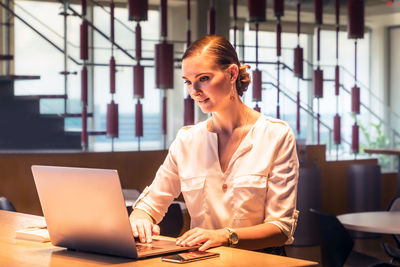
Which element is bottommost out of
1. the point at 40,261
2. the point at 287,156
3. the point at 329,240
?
the point at 329,240

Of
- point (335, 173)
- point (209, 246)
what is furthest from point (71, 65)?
point (209, 246)

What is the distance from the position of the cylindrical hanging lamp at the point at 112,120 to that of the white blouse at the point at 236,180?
244 cm

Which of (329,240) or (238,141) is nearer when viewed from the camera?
(238,141)

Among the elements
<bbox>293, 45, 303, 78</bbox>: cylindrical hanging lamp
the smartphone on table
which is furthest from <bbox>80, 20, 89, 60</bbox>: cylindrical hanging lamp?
the smartphone on table

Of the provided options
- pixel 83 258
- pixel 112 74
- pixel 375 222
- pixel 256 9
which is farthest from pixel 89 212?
pixel 256 9

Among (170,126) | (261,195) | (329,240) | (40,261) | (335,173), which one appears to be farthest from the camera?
(170,126)

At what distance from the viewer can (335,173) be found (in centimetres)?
631

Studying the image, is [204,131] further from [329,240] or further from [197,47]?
[329,240]

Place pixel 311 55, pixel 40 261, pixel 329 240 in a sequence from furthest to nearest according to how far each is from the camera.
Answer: pixel 311 55 → pixel 329 240 → pixel 40 261

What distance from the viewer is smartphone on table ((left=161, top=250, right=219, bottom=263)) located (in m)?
1.55

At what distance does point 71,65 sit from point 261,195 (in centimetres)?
582

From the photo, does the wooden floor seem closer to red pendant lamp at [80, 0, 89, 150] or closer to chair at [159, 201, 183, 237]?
red pendant lamp at [80, 0, 89, 150]

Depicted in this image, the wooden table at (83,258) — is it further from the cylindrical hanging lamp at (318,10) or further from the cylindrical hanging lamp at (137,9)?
the cylindrical hanging lamp at (318,10)

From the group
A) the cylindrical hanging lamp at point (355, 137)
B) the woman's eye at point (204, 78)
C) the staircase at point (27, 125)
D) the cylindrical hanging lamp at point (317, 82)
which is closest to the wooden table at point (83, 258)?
the woman's eye at point (204, 78)
